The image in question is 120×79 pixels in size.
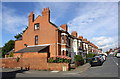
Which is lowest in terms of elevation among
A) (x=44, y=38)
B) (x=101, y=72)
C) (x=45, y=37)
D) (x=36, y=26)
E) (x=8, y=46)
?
(x=101, y=72)

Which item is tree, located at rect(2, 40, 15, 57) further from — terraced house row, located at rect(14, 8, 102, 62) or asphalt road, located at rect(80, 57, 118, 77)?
asphalt road, located at rect(80, 57, 118, 77)

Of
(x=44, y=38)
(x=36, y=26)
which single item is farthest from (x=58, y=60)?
(x=36, y=26)

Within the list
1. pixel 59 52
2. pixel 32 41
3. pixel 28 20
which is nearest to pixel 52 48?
pixel 59 52

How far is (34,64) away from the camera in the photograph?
19.8 m

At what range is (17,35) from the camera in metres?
55.1

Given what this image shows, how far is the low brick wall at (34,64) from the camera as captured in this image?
17.8 meters

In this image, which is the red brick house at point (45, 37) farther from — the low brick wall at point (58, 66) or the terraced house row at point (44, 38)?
the low brick wall at point (58, 66)

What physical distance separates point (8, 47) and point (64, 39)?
3746cm

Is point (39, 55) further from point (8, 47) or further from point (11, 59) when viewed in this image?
point (8, 47)

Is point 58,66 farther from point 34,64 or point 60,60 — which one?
point 34,64

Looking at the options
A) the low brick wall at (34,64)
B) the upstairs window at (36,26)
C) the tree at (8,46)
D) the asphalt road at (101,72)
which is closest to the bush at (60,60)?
the low brick wall at (34,64)

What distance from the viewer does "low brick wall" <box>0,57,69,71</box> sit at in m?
17.8

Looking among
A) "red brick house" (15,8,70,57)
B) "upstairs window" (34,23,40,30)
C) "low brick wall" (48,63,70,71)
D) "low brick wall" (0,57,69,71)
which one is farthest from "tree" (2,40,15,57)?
"low brick wall" (48,63,70,71)

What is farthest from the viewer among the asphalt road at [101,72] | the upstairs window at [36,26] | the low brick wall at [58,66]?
the upstairs window at [36,26]
